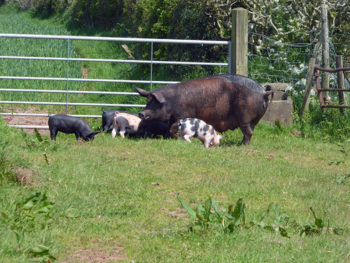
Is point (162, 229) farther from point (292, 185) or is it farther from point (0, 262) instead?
point (292, 185)

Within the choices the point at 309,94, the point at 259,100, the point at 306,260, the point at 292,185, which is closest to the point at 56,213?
the point at 306,260

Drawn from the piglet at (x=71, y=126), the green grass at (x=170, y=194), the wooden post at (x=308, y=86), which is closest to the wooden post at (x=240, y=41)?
the wooden post at (x=308, y=86)

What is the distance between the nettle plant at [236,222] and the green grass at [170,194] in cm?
6

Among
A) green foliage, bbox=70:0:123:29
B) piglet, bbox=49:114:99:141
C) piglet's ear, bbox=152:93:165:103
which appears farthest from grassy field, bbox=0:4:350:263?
green foliage, bbox=70:0:123:29

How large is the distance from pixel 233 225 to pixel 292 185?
2.25 m

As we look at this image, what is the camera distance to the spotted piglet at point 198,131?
8922mm

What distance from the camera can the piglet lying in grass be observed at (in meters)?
8.92

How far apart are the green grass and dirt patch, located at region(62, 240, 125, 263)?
0.02 metres

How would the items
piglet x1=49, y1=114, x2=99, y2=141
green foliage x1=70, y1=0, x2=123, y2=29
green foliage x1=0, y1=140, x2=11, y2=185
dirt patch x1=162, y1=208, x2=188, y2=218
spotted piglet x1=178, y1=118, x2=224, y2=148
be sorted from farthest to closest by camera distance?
green foliage x1=70, y1=0, x2=123, y2=29, piglet x1=49, y1=114, x2=99, y2=141, spotted piglet x1=178, y1=118, x2=224, y2=148, green foliage x1=0, y1=140, x2=11, y2=185, dirt patch x1=162, y1=208, x2=188, y2=218

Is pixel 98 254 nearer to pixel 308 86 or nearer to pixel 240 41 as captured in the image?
pixel 240 41

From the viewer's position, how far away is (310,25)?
1312 cm

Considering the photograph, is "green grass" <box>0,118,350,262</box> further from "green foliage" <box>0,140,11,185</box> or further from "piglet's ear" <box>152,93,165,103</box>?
"piglet's ear" <box>152,93,165,103</box>

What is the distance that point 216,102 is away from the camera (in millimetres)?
9195

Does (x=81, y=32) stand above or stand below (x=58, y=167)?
above
